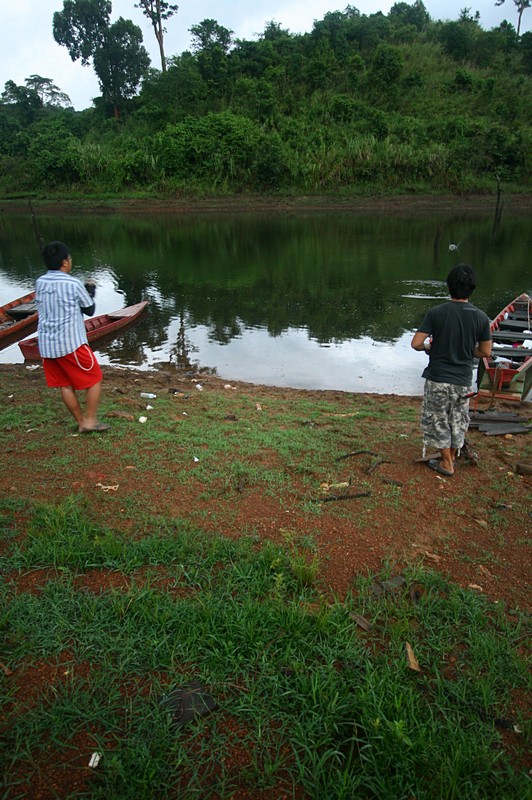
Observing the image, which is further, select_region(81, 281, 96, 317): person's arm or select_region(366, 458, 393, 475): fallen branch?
select_region(81, 281, 96, 317): person's arm

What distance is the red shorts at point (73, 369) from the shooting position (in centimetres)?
483

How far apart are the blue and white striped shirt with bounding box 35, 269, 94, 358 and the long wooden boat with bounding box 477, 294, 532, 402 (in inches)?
208

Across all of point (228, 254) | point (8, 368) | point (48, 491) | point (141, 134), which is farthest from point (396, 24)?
point (48, 491)

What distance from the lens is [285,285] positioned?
1705cm

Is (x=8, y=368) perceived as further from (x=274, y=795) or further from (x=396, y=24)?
(x=396, y=24)

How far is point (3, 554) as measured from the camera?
124 inches

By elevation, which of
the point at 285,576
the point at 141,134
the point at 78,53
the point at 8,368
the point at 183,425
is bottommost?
the point at 8,368

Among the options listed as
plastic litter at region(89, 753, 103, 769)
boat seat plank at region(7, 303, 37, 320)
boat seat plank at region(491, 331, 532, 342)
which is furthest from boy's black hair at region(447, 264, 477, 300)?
boat seat plank at region(7, 303, 37, 320)

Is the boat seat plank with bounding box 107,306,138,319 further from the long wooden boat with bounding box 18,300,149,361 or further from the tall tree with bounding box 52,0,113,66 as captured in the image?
the tall tree with bounding box 52,0,113,66

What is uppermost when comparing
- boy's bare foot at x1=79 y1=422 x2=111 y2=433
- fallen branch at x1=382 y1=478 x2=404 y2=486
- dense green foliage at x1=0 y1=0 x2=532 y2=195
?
dense green foliage at x1=0 y1=0 x2=532 y2=195

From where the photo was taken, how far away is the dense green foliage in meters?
37.1

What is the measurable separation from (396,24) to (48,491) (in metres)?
64.8

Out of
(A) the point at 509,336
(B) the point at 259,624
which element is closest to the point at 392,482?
(B) the point at 259,624

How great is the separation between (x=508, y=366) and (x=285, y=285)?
10301 mm
